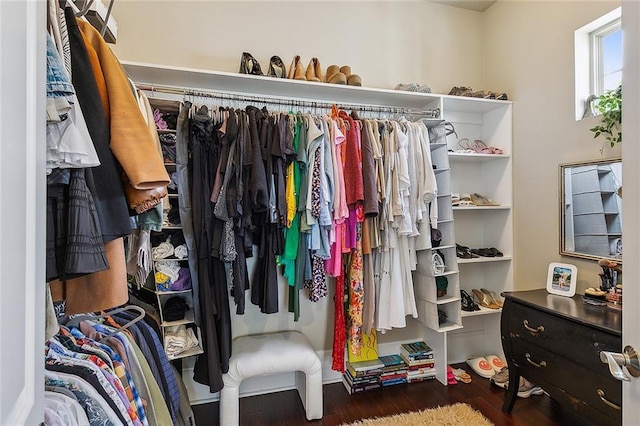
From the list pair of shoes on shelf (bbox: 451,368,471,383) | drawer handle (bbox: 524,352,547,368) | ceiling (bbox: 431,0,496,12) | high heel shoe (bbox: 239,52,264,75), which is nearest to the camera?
drawer handle (bbox: 524,352,547,368)

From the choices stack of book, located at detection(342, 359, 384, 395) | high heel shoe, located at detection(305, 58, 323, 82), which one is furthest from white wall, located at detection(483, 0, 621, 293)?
high heel shoe, located at detection(305, 58, 323, 82)

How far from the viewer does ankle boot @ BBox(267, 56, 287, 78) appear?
2184 millimetres

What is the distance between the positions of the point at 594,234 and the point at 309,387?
6.48 feet

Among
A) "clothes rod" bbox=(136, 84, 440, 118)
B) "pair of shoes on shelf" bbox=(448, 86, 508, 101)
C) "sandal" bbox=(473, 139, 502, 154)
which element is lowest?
"sandal" bbox=(473, 139, 502, 154)

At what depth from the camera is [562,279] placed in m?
2.07

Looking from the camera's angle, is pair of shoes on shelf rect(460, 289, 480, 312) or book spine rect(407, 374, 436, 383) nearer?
book spine rect(407, 374, 436, 383)

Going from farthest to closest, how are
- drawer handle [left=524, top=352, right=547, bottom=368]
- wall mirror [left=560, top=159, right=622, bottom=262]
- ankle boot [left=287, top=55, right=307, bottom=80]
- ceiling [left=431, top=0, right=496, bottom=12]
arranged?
ceiling [left=431, top=0, right=496, bottom=12], ankle boot [left=287, top=55, right=307, bottom=80], wall mirror [left=560, top=159, right=622, bottom=262], drawer handle [left=524, top=352, right=547, bottom=368]

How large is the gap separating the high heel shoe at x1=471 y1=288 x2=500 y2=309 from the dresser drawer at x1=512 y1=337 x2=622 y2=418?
651 millimetres

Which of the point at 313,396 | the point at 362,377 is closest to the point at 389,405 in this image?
the point at 362,377

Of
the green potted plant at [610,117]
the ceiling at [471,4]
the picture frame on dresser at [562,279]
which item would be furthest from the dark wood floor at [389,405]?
the ceiling at [471,4]

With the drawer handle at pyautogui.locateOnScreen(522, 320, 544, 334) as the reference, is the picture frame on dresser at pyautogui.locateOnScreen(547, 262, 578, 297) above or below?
above

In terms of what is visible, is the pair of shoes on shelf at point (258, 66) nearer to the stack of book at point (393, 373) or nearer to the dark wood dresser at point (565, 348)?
the dark wood dresser at point (565, 348)

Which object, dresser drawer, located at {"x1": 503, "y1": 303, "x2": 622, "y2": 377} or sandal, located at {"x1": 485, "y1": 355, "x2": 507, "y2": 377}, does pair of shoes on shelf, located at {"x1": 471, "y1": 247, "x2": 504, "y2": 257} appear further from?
sandal, located at {"x1": 485, "y1": 355, "x2": 507, "y2": 377}

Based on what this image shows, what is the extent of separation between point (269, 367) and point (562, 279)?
191 cm
